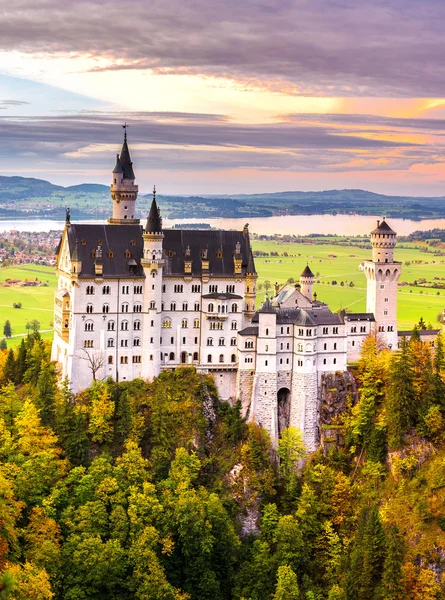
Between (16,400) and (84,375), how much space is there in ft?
23.3

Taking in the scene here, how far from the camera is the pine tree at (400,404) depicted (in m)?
84.8

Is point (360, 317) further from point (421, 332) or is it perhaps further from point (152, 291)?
point (152, 291)

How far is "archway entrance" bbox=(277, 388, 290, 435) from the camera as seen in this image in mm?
91500

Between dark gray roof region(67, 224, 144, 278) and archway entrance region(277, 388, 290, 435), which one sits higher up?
dark gray roof region(67, 224, 144, 278)

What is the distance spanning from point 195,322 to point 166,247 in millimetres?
8061

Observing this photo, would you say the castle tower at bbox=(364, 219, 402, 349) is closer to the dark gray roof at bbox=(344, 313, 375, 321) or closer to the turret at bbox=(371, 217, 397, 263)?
the turret at bbox=(371, 217, 397, 263)

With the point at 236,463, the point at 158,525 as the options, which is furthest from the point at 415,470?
the point at 158,525

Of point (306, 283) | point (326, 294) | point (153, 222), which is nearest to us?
point (153, 222)

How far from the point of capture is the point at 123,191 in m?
98.6

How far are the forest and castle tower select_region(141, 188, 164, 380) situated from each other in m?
2.44

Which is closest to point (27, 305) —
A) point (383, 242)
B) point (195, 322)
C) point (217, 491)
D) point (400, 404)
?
point (195, 322)

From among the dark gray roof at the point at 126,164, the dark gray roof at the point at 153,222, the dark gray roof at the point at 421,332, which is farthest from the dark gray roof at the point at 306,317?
the dark gray roof at the point at 126,164

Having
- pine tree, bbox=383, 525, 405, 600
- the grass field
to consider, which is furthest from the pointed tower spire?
the grass field

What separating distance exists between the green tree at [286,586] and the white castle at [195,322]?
15.9 m
